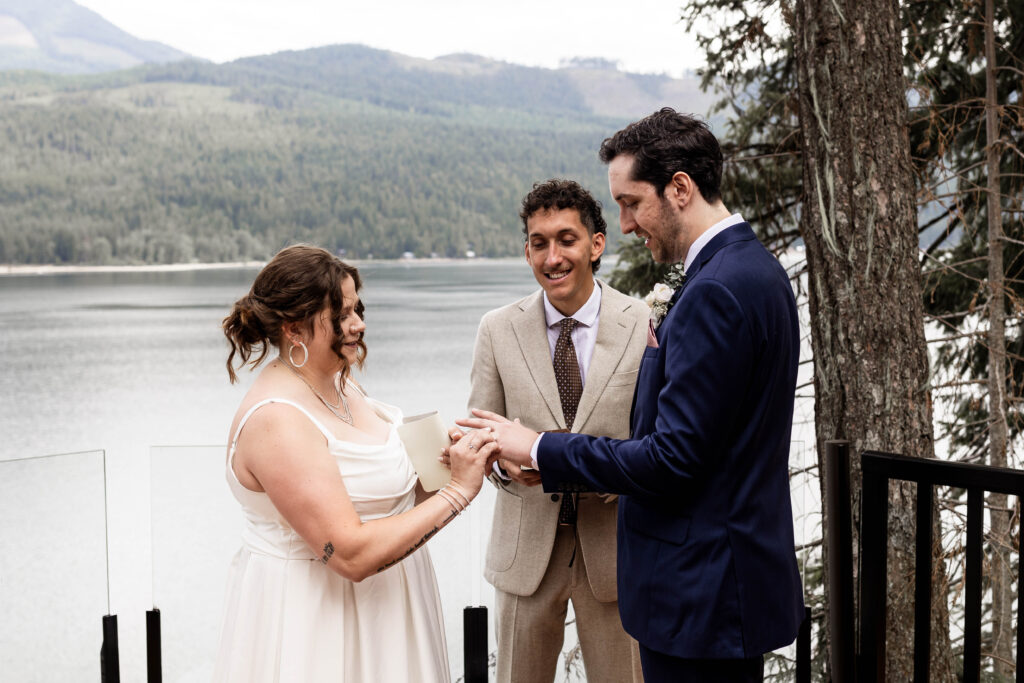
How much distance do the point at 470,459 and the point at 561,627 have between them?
2.03ft

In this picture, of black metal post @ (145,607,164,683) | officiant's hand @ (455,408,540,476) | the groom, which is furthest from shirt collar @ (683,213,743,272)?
black metal post @ (145,607,164,683)

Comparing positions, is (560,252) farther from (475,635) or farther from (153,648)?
(153,648)

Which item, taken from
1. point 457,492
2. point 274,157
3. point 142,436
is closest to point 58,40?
point 274,157

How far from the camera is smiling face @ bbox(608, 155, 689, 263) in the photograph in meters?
1.63

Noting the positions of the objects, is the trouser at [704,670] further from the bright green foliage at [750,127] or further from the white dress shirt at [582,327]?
the bright green foliage at [750,127]

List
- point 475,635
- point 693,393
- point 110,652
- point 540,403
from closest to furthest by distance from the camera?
point 693,393 < point 540,403 < point 475,635 < point 110,652

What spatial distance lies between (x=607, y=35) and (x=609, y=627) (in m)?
58.9

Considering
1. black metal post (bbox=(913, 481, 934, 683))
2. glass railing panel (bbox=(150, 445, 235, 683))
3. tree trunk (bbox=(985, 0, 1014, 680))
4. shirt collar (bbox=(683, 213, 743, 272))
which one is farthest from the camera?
tree trunk (bbox=(985, 0, 1014, 680))

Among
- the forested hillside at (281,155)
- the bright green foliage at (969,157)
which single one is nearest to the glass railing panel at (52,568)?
the bright green foliage at (969,157)

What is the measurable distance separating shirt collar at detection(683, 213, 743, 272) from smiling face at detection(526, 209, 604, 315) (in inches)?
21.4

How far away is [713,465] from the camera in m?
1.53

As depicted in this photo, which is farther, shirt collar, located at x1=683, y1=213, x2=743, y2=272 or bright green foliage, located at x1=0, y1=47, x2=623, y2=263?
bright green foliage, located at x1=0, y1=47, x2=623, y2=263

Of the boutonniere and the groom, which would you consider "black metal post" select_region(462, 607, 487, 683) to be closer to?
the groom

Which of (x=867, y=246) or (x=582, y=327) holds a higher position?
(x=867, y=246)
